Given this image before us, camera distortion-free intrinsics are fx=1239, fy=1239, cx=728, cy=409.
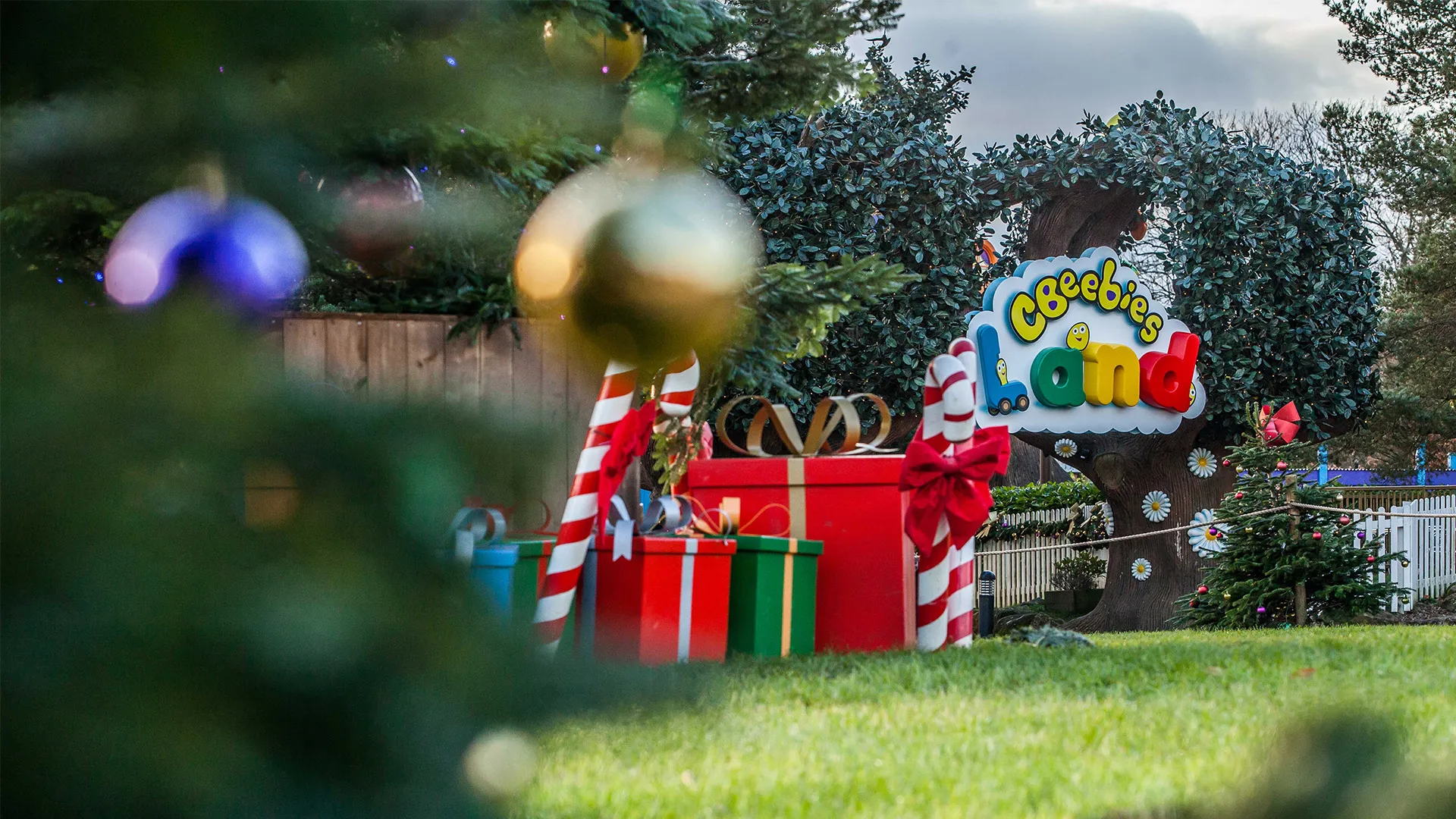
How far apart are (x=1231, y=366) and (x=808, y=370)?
13.2ft

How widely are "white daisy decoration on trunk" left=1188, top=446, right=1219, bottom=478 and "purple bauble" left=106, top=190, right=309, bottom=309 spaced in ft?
40.9

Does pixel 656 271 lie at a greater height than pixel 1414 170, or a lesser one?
lesser

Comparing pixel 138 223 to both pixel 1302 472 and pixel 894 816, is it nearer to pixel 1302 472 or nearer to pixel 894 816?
pixel 894 816

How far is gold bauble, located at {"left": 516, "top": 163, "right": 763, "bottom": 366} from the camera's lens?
0.86 m

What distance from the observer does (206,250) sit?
1.63ft

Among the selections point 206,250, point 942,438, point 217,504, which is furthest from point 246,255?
point 942,438

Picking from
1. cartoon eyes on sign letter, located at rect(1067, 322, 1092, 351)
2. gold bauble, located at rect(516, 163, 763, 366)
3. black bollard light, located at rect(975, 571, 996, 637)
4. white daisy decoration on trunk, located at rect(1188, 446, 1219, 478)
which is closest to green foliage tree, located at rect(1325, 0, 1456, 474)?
white daisy decoration on trunk, located at rect(1188, 446, 1219, 478)

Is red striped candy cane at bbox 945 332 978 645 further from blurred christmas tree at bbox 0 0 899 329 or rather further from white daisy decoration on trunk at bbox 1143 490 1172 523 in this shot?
white daisy decoration on trunk at bbox 1143 490 1172 523

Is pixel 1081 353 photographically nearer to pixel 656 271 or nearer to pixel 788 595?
pixel 788 595

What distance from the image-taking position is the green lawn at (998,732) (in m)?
2.15

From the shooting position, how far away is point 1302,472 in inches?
366

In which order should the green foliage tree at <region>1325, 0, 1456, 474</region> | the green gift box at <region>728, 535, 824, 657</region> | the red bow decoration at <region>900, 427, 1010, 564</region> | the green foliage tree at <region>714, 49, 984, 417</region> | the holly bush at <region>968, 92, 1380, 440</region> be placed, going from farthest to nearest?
the green foliage tree at <region>1325, 0, 1456, 474</region> → the holly bush at <region>968, 92, 1380, 440</region> → the green foliage tree at <region>714, 49, 984, 417</region> → the red bow decoration at <region>900, 427, 1010, 564</region> → the green gift box at <region>728, 535, 824, 657</region>

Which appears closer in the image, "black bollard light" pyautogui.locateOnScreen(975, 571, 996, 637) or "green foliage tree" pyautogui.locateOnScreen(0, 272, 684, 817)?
"green foliage tree" pyautogui.locateOnScreen(0, 272, 684, 817)

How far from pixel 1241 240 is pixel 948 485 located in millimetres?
7545
